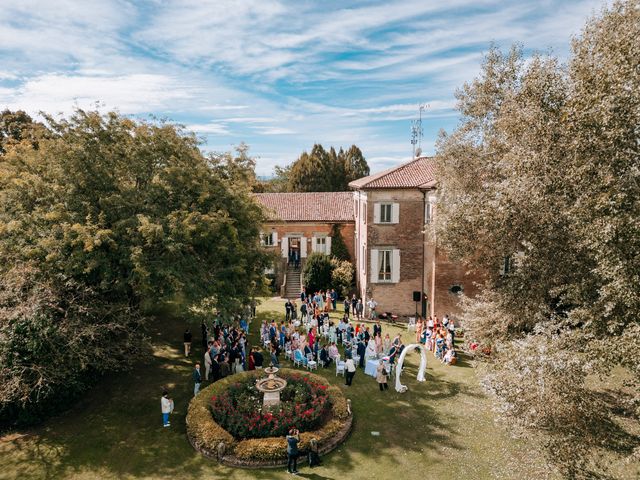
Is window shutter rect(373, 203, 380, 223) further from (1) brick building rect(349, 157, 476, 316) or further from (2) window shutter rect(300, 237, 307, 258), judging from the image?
(2) window shutter rect(300, 237, 307, 258)

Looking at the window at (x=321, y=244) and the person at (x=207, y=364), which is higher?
the window at (x=321, y=244)

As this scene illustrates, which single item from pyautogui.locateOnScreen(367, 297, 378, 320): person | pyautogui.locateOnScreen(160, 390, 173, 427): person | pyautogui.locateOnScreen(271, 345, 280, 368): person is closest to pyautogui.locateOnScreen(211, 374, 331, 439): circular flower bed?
pyautogui.locateOnScreen(160, 390, 173, 427): person

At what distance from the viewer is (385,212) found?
27109mm

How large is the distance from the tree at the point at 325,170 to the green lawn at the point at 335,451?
39787mm

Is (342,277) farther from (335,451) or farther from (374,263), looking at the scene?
(335,451)

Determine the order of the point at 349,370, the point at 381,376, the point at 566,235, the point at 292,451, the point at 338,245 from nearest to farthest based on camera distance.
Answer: the point at 292,451
the point at 566,235
the point at 381,376
the point at 349,370
the point at 338,245

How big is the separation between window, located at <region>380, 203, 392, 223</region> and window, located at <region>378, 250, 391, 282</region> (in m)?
2.02

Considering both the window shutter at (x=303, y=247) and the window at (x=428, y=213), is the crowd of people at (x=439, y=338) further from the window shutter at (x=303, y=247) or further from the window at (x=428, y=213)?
the window shutter at (x=303, y=247)

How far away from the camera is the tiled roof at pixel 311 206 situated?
117 ft

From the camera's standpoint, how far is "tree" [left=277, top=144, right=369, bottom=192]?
55156mm

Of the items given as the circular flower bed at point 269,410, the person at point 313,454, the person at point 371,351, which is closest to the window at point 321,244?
the person at point 371,351

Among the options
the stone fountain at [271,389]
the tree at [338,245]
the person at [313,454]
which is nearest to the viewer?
the person at [313,454]

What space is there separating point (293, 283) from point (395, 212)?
36.9 ft

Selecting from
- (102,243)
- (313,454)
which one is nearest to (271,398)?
(313,454)
